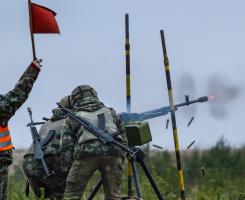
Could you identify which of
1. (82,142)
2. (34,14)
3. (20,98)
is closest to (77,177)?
(82,142)

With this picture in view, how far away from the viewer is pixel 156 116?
12758 millimetres

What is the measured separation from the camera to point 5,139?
10664 millimetres

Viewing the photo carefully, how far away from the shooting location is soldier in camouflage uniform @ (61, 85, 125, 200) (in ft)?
35.7

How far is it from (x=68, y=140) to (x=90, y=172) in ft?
1.52

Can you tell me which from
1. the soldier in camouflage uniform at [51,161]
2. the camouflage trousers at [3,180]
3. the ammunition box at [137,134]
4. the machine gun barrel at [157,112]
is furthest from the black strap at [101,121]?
the machine gun barrel at [157,112]

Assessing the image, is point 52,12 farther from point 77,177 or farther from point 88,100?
point 77,177

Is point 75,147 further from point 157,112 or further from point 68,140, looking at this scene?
point 157,112

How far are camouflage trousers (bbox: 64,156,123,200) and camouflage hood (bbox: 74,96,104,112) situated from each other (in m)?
0.66

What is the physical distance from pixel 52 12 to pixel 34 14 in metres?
0.24

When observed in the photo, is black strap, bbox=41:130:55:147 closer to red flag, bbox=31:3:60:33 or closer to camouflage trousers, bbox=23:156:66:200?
camouflage trousers, bbox=23:156:66:200

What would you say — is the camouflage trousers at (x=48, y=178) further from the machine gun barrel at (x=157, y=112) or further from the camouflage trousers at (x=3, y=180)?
the machine gun barrel at (x=157, y=112)

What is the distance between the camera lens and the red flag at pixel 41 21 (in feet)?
37.4

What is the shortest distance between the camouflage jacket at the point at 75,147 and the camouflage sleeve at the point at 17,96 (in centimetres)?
80

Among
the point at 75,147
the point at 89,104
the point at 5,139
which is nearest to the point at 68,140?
→ the point at 75,147
